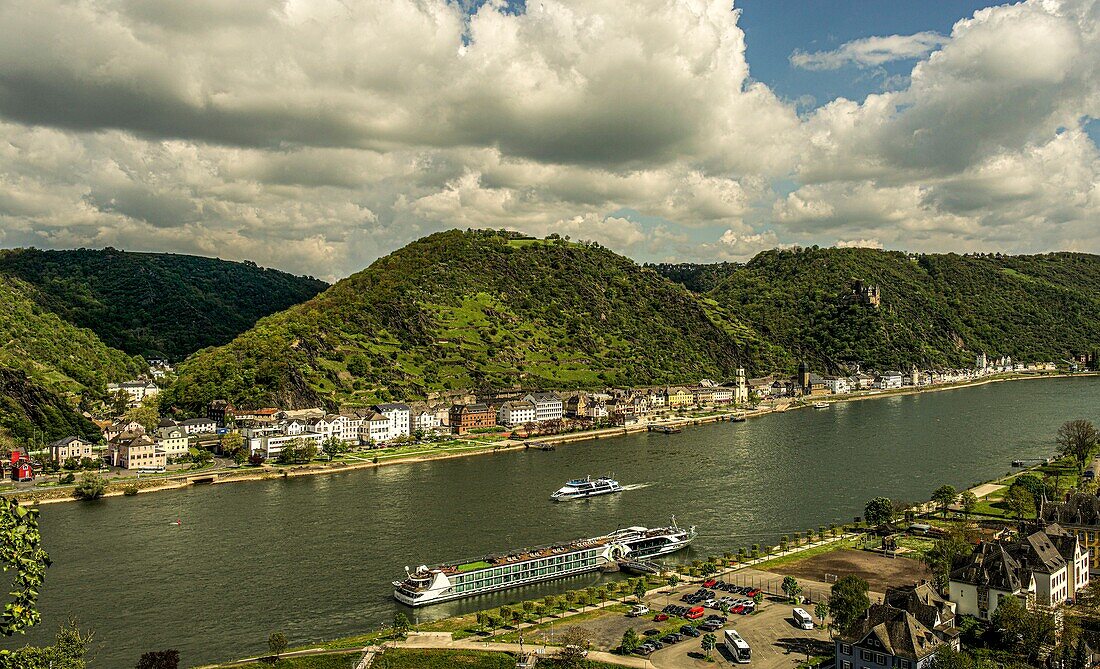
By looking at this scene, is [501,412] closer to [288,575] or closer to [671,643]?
[288,575]

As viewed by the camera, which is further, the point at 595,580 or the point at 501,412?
the point at 501,412

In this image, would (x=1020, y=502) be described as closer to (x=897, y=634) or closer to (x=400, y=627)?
(x=897, y=634)

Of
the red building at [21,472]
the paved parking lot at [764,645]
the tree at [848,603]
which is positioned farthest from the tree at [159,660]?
the red building at [21,472]

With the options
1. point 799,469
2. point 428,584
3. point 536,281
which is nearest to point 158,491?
point 428,584

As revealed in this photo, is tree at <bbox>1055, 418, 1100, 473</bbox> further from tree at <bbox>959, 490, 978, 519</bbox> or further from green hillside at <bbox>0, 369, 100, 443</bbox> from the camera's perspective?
green hillside at <bbox>0, 369, 100, 443</bbox>

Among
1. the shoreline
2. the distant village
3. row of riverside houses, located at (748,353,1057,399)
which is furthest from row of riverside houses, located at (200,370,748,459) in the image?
row of riverside houses, located at (748,353,1057,399)
